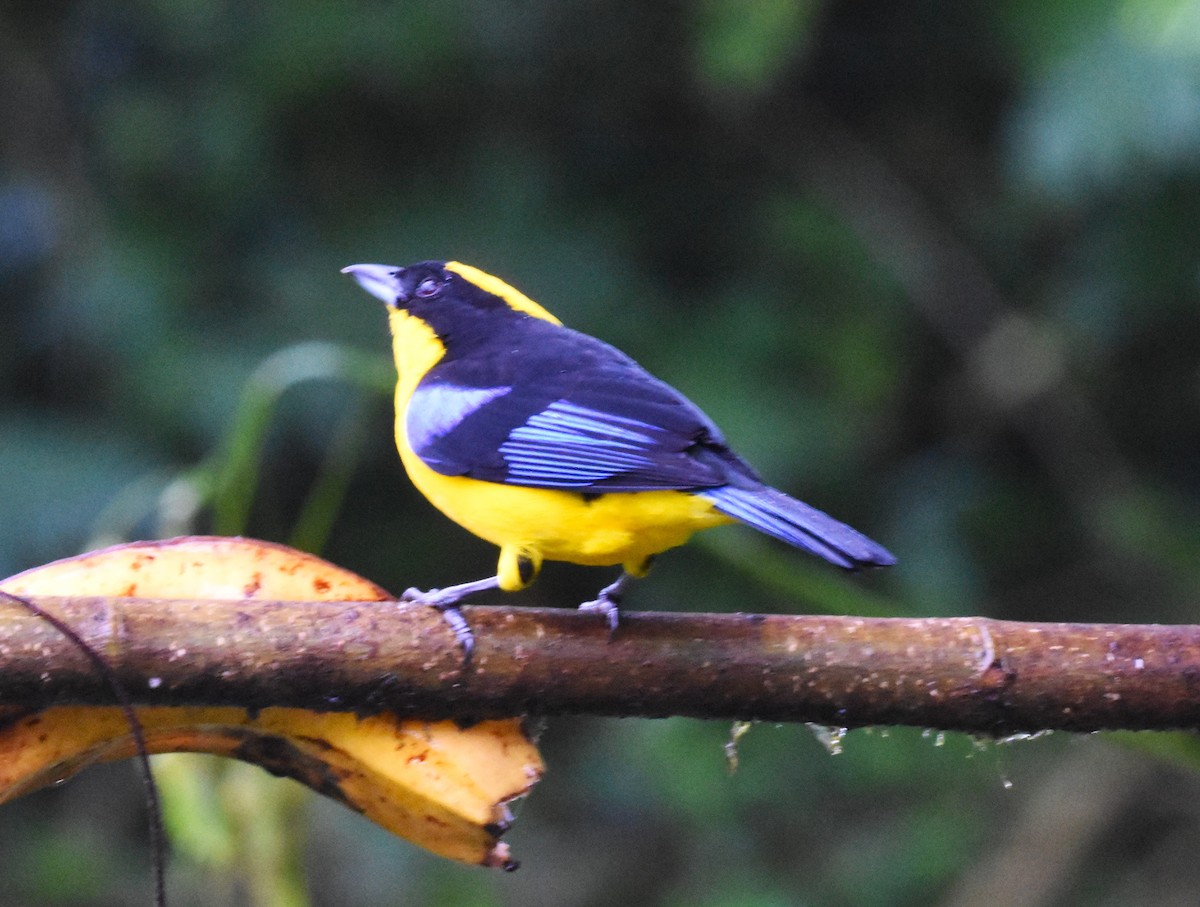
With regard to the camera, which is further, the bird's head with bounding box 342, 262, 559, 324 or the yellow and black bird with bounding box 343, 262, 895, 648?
the bird's head with bounding box 342, 262, 559, 324

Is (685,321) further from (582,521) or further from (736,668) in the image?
(736,668)

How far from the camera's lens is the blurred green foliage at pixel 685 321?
177 inches

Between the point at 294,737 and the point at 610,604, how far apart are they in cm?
49

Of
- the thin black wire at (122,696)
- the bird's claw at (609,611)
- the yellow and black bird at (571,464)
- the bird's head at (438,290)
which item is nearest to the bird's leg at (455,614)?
the yellow and black bird at (571,464)

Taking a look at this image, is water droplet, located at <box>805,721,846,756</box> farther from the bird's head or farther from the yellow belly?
the bird's head

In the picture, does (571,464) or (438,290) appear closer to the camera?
(571,464)

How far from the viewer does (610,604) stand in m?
2.10

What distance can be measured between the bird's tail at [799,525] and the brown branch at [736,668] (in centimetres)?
11

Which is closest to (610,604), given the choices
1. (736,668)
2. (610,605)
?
(610,605)

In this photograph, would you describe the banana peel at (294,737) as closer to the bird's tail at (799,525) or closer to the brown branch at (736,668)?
the brown branch at (736,668)

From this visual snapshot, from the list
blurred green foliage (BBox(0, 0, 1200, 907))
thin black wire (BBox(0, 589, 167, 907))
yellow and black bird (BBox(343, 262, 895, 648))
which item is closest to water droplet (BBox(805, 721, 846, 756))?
yellow and black bird (BBox(343, 262, 895, 648))

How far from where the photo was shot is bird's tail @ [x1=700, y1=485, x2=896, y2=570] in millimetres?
1813

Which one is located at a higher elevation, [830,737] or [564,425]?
[564,425]

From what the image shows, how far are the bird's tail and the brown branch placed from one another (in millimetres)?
110
